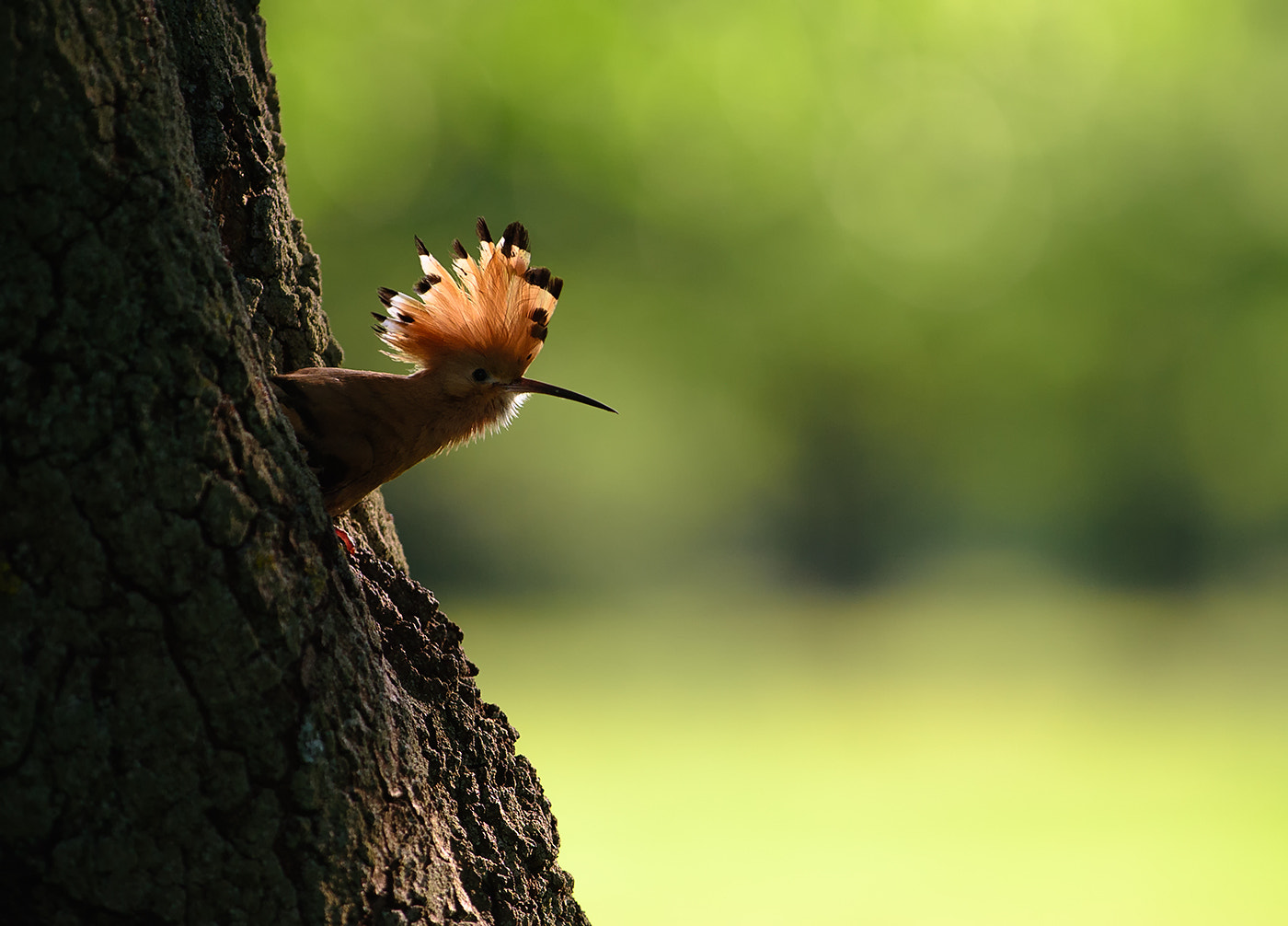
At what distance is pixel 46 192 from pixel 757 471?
24.4ft

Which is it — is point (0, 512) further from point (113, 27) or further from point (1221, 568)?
point (1221, 568)

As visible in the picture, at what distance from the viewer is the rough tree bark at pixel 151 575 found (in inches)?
37.2

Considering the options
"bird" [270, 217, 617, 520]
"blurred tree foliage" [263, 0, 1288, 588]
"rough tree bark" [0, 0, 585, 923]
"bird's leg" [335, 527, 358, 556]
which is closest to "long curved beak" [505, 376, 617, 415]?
"bird" [270, 217, 617, 520]

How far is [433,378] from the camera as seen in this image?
1.73 meters

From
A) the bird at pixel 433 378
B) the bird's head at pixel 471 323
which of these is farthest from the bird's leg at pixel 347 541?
the bird's head at pixel 471 323

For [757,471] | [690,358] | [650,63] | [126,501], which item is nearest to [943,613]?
[757,471]

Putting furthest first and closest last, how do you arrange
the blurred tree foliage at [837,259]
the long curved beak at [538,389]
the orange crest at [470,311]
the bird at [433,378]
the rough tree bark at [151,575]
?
the blurred tree foliage at [837,259]
the long curved beak at [538,389]
the orange crest at [470,311]
the bird at [433,378]
the rough tree bark at [151,575]

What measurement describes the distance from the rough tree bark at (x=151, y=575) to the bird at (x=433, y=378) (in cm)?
36

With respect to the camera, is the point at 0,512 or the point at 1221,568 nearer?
the point at 0,512

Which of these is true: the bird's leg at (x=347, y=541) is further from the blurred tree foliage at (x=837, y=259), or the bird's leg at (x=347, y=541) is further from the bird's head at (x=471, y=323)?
the blurred tree foliage at (x=837, y=259)

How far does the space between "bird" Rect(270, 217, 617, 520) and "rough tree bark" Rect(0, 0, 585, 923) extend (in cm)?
36

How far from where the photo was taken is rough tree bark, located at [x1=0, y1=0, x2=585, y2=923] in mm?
945

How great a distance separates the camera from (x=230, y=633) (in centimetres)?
103

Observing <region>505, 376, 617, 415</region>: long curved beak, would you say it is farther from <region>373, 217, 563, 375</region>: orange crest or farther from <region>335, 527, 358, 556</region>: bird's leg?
<region>335, 527, 358, 556</region>: bird's leg
